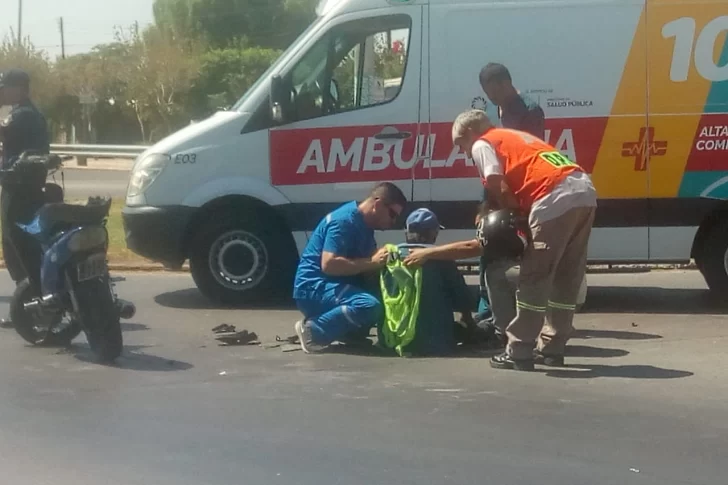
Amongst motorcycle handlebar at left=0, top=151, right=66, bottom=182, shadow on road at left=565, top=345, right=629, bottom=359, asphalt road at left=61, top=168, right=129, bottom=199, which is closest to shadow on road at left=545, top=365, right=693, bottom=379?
shadow on road at left=565, top=345, right=629, bottom=359

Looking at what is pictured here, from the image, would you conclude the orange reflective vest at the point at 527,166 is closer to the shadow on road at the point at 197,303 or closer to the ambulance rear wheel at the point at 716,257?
the ambulance rear wheel at the point at 716,257

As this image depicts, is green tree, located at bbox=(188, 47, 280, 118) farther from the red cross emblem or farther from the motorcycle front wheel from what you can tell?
the motorcycle front wheel

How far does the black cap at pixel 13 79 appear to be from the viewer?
9078 mm

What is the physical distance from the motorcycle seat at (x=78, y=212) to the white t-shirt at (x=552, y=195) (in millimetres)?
2505

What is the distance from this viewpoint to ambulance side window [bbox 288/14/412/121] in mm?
9992

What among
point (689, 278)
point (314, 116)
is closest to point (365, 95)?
point (314, 116)

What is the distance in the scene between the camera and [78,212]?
7957 mm

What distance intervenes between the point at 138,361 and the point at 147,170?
262 centimetres

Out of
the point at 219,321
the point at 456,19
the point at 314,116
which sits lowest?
the point at 219,321

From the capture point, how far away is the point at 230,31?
223ft

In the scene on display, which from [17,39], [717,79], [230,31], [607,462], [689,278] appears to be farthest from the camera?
[230,31]

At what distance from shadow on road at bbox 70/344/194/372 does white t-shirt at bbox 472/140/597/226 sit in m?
2.32

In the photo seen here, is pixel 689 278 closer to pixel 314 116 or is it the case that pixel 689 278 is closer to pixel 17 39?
pixel 314 116

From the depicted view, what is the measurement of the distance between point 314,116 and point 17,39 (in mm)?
52990
